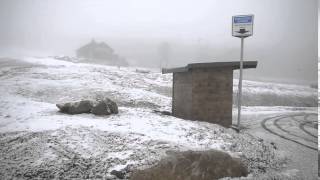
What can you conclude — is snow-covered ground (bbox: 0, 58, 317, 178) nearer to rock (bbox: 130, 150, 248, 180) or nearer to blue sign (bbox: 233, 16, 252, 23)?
rock (bbox: 130, 150, 248, 180)

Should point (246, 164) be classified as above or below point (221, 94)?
below

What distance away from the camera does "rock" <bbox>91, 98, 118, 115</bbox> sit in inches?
437

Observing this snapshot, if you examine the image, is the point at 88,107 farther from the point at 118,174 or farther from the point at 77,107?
the point at 118,174

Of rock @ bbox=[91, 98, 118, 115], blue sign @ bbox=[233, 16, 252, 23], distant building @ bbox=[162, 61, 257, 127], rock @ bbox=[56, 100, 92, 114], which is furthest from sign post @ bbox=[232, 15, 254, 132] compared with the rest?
rock @ bbox=[56, 100, 92, 114]

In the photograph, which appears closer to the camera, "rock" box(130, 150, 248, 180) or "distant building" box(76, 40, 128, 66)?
"rock" box(130, 150, 248, 180)

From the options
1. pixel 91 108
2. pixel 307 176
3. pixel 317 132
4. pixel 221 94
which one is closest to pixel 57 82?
pixel 91 108

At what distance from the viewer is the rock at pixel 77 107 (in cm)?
1101

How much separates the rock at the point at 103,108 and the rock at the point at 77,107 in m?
0.24

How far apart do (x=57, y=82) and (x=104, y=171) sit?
21593mm

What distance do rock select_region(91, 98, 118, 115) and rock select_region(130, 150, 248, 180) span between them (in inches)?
208

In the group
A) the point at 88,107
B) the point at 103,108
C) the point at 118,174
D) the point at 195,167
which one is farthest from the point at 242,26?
the point at 118,174

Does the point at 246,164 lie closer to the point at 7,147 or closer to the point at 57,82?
the point at 7,147

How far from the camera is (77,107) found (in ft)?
36.3

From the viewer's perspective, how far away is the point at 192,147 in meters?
7.27
